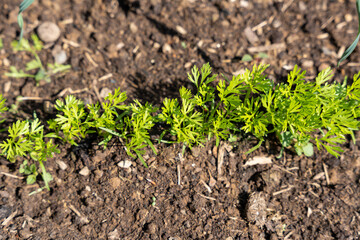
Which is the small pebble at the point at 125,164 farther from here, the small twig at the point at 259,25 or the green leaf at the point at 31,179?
the small twig at the point at 259,25

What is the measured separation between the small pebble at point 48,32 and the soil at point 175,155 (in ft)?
0.19

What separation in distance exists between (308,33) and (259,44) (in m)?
0.51

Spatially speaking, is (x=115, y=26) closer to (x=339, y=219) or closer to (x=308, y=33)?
(x=308, y=33)

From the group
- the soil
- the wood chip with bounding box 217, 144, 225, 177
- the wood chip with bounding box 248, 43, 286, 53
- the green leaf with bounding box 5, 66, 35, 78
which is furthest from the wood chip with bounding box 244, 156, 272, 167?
the green leaf with bounding box 5, 66, 35, 78

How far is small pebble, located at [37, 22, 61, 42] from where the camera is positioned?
320 cm

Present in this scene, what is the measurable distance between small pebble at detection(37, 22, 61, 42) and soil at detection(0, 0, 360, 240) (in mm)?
58

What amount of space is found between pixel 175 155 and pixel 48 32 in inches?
67.8

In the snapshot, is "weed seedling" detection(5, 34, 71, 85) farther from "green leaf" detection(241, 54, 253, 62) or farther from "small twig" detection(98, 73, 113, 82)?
"green leaf" detection(241, 54, 253, 62)

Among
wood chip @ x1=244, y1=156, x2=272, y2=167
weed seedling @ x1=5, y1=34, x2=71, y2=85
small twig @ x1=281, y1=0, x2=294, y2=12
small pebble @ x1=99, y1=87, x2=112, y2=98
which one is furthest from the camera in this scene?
small twig @ x1=281, y1=0, x2=294, y2=12

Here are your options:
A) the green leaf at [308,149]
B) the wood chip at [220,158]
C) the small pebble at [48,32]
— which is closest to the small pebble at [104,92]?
the small pebble at [48,32]

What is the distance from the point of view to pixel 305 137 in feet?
8.23

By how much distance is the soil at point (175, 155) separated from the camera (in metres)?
2.42

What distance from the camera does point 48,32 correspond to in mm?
3207

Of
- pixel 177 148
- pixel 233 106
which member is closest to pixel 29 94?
pixel 177 148
